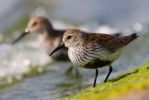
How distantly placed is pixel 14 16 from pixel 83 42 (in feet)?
36.6

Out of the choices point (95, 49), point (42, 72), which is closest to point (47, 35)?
point (42, 72)

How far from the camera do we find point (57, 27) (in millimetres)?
18312

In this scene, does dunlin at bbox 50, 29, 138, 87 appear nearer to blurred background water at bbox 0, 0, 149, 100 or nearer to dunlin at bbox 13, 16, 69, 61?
blurred background water at bbox 0, 0, 149, 100

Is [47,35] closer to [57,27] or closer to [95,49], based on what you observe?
[57,27]

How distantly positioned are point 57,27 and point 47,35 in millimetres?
4313

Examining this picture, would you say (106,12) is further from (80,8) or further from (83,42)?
(83,42)

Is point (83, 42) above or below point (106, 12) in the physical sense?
below

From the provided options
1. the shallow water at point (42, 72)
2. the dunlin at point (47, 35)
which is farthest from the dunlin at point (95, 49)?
the dunlin at point (47, 35)

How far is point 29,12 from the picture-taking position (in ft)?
66.4

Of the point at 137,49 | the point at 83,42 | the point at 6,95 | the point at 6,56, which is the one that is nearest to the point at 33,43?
the point at 6,56

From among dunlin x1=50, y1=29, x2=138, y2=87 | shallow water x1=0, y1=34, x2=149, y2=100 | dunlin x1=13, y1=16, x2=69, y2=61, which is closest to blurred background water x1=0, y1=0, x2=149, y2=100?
shallow water x1=0, y1=34, x2=149, y2=100

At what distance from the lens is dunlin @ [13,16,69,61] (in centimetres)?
1291

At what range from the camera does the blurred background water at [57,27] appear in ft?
36.2

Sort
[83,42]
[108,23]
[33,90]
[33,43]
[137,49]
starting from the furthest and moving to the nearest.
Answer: [108,23] → [33,43] → [137,49] → [33,90] → [83,42]
